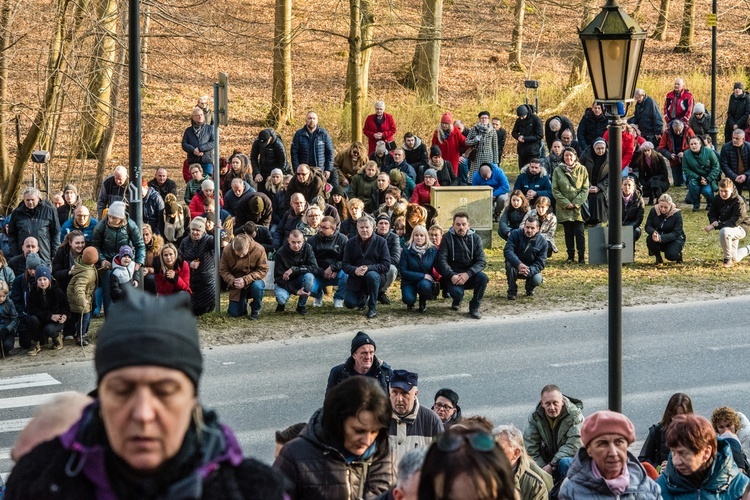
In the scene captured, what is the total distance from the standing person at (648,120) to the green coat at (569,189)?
21.6 ft

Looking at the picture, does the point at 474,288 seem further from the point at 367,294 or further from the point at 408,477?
the point at 408,477

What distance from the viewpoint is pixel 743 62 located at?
42062mm

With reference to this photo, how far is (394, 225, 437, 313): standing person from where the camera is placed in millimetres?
17281

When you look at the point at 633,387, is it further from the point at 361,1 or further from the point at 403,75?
the point at 403,75

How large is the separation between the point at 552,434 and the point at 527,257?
779cm

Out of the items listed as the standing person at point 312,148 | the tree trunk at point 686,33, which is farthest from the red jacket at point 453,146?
the tree trunk at point 686,33

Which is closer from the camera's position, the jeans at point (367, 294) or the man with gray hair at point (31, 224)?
the jeans at point (367, 294)

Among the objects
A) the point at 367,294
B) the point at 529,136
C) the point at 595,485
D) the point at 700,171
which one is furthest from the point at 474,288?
the point at 595,485

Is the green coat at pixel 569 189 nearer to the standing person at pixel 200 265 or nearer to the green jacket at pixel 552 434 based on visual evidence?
the standing person at pixel 200 265

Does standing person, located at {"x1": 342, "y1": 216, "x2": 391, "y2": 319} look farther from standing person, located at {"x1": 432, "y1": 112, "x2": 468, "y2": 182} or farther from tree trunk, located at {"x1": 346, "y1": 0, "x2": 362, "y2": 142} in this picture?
tree trunk, located at {"x1": 346, "y1": 0, "x2": 362, "y2": 142}

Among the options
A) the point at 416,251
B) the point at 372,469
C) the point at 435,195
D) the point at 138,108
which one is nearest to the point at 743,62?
the point at 435,195

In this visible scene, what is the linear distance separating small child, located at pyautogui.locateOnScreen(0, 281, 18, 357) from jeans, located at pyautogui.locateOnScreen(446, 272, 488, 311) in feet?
18.9

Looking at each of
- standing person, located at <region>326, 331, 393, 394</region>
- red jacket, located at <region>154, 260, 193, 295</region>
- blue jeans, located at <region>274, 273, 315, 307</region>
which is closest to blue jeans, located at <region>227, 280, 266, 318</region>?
blue jeans, located at <region>274, 273, 315, 307</region>

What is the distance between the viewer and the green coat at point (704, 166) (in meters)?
24.0
